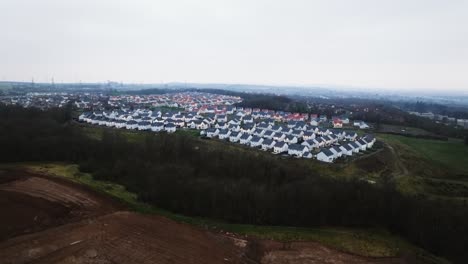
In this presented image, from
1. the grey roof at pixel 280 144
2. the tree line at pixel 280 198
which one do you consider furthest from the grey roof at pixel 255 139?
the tree line at pixel 280 198

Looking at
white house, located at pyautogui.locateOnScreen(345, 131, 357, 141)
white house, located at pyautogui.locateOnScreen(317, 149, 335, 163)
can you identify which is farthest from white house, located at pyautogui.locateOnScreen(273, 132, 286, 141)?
white house, located at pyautogui.locateOnScreen(317, 149, 335, 163)

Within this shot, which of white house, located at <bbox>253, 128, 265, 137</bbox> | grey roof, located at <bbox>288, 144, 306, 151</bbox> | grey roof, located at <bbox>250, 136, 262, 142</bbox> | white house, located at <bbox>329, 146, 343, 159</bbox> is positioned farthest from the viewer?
white house, located at <bbox>253, 128, 265, 137</bbox>

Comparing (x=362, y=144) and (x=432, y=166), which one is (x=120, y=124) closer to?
(x=362, y=144)

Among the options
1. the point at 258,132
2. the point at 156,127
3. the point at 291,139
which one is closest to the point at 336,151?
the point at 291,139

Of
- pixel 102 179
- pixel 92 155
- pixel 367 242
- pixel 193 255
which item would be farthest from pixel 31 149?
pixel 367 242

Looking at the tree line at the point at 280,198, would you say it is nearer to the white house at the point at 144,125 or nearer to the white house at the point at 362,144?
the white house at the point at 362,144

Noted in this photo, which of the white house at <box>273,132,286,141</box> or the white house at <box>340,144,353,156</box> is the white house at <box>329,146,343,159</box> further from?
the white house at <box>273,132,286,141</box>

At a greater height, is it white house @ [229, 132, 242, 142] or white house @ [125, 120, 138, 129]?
white house @ [125, 120, 138, 129]
